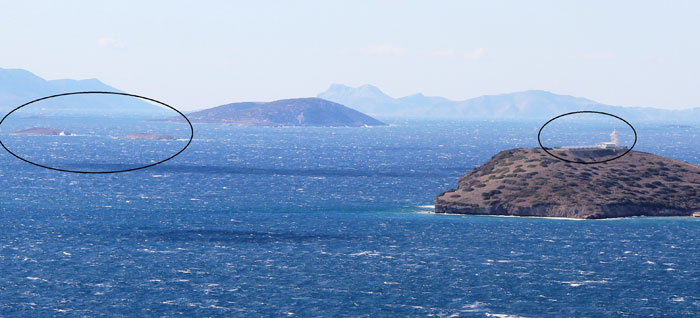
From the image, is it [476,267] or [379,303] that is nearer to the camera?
[379,303]

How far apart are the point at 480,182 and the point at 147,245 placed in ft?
266

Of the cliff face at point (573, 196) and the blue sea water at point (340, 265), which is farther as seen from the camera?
the cliff face at point (573, 196)

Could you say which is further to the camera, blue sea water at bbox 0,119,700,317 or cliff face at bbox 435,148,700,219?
cliff face at bbox 435,148,700,219

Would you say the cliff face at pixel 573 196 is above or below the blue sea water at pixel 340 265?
above

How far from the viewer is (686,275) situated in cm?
11738

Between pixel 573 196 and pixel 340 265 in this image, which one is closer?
pixel 340 265

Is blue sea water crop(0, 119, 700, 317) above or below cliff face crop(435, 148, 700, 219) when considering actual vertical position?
below

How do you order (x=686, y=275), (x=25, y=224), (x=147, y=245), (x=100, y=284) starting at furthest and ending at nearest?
(x=25, y=224), (x=147, y=245), (x=686, y=275), (x=100, y=284)

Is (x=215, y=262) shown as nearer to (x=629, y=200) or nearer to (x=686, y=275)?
(x=686, y=275)

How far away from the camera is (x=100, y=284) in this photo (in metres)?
108

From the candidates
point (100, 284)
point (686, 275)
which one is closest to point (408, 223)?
point (686, 275)

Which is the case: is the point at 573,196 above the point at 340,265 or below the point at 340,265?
above

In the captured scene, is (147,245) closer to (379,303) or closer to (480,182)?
(379,303)

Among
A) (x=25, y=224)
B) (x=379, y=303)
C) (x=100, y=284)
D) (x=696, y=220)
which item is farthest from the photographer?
(x=696, y=220)
